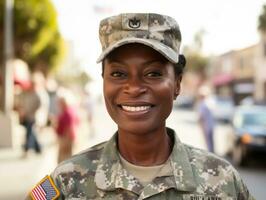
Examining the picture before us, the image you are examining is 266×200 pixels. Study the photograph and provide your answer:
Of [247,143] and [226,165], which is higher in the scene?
[226,165]

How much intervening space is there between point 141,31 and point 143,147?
0.45m

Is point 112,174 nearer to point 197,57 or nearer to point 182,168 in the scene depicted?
point 182,168

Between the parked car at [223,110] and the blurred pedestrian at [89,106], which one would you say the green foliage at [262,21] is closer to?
the blurred pedestrian at [89,106]

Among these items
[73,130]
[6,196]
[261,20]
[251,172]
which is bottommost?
[251,172]

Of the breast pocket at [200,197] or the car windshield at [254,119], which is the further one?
the car windshield at [254,119]

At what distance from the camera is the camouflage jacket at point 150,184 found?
1.99 meters

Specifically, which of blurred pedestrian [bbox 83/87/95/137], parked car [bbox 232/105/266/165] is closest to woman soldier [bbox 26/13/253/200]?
parked car [bbox 232/105/266/165]

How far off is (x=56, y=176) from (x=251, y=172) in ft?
29.1

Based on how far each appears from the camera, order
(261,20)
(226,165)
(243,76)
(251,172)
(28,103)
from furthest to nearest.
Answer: (243,76) < (261,20) < (28,103) < (251,172) < (226,165)

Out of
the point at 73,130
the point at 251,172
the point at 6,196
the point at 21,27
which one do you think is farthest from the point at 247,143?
the point at 21,27

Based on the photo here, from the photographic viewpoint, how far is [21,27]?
22.3 metres

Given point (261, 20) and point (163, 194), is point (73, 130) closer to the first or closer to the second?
point (163, 194)

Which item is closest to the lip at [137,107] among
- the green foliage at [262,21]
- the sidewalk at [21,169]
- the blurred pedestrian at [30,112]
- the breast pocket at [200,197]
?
the breast pocket at [200,197]

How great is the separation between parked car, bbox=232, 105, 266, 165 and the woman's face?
9209 millimetres
